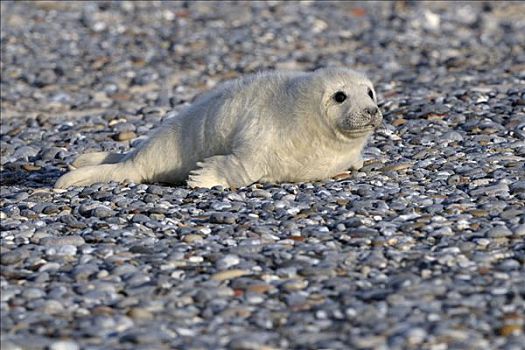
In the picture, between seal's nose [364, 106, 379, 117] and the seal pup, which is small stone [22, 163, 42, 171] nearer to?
the seal pup

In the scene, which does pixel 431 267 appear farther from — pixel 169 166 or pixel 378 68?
pixel 378 68

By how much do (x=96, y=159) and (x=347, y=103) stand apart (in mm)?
1897

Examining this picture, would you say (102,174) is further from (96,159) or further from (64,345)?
(64,345)

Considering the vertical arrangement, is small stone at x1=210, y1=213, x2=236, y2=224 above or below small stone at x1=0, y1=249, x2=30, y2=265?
above

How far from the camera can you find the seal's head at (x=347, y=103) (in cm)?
641

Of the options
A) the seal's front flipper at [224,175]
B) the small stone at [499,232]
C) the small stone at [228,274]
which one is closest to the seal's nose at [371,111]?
the seal's front flipper at [224,175]

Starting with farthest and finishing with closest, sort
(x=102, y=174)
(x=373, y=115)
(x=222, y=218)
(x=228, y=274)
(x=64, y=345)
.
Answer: (x=102, y=174), (x=373, y=115), (x=222, y=218), (x=228, y=274), (x=64, y=345)

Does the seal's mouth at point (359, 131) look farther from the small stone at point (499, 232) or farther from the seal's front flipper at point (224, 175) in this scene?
the small stone at point (499, 232)

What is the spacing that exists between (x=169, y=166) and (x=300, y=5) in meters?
8.43

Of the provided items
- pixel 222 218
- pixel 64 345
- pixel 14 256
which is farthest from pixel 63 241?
pixel 64 345

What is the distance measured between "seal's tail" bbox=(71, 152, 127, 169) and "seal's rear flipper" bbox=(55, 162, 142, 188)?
26 centimetres

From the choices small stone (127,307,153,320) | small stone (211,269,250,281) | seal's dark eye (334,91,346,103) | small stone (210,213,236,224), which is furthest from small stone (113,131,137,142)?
small stone (127,307,153,320)

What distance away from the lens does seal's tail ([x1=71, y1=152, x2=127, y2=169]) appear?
742 cm

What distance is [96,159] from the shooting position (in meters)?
7.48
